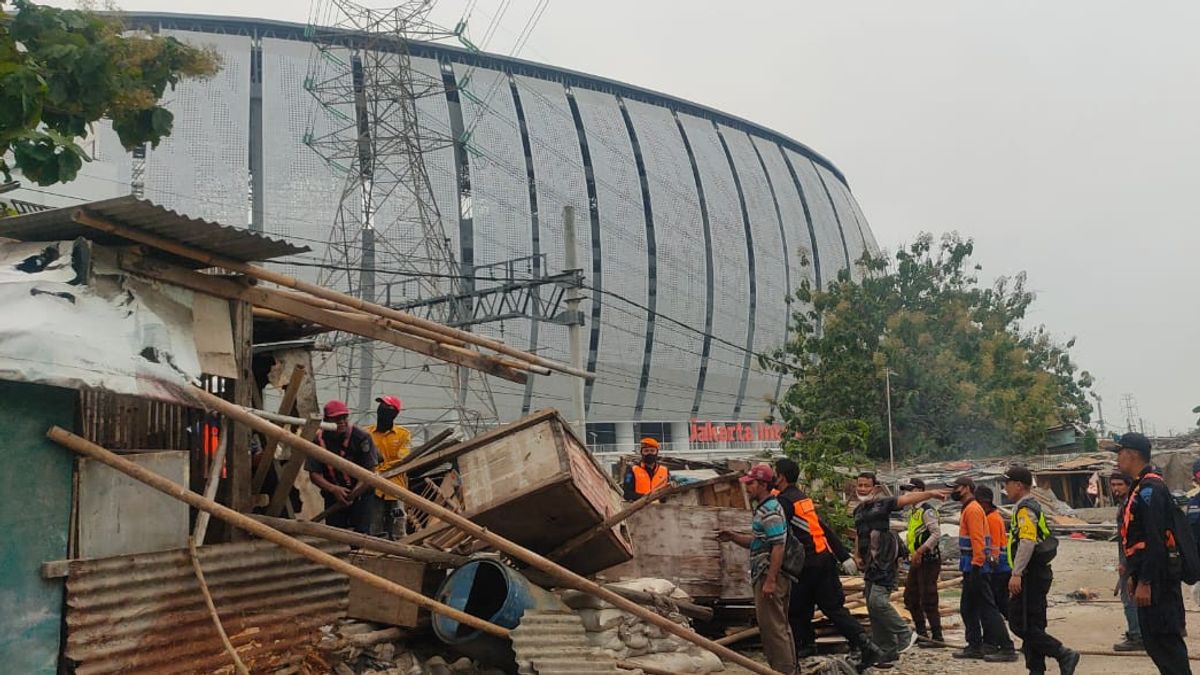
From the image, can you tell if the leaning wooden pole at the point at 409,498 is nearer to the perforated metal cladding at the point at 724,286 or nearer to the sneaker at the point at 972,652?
the sneaker at the point at 972,652

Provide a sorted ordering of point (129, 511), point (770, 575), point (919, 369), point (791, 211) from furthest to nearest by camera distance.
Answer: point (791, 211)
point (919, 369)
point (770, 575)
point (129, 511)

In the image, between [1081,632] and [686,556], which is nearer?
[686,556]

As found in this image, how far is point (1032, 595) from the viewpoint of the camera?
6.80 meters

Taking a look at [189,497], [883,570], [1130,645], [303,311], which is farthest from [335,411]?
[1130,645]

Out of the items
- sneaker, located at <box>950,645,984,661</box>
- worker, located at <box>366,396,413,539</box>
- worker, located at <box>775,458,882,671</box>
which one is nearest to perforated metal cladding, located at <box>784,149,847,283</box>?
sneaker, located at <box>950,645,984,661</box>

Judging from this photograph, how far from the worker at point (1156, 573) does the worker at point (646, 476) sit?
427cm

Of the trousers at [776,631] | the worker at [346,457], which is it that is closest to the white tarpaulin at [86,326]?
the worker at [346,457]

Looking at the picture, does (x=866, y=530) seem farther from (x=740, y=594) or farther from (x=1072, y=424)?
(x=1072, y=424)

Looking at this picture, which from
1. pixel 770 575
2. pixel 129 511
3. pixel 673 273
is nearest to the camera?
pixel 129 511

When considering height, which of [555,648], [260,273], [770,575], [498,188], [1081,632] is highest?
[498,188]

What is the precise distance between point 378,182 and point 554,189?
8.18 m

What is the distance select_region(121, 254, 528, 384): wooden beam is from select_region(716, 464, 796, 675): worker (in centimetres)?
215

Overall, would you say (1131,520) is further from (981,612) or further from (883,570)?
(981,612)

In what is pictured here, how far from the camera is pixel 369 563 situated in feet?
20.5
